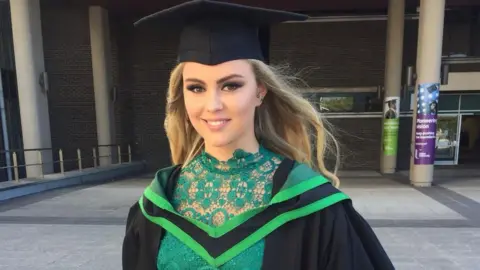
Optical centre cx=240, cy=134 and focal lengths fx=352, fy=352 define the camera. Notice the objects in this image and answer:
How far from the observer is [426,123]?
8906 millimetres

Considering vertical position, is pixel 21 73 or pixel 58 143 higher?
pixel 21 73

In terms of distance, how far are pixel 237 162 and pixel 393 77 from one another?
38.6 ft

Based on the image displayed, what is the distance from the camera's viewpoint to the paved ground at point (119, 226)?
434 cm

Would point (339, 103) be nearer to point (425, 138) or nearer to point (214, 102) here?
point (425, 138)

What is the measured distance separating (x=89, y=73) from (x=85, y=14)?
7.42 feet

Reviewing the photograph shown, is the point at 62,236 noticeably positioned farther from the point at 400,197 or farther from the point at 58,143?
the point at 58,143

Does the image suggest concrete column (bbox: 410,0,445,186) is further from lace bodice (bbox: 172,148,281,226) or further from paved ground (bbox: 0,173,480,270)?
lace bodice (bbox: 172,148,281,226)

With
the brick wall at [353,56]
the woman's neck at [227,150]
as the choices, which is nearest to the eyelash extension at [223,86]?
the woman's neck at [227,150]

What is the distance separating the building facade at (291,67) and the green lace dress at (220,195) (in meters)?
11.8

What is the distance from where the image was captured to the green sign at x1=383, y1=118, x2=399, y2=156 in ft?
37.0

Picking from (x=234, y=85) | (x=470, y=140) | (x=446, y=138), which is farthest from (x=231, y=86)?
(x=470, y=140)

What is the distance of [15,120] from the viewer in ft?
45.1

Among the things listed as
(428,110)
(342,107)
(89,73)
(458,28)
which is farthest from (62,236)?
(458,28)

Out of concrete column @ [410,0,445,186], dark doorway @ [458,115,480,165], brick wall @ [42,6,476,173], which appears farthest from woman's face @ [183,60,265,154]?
dark doorway @ [458,115,480,165]
